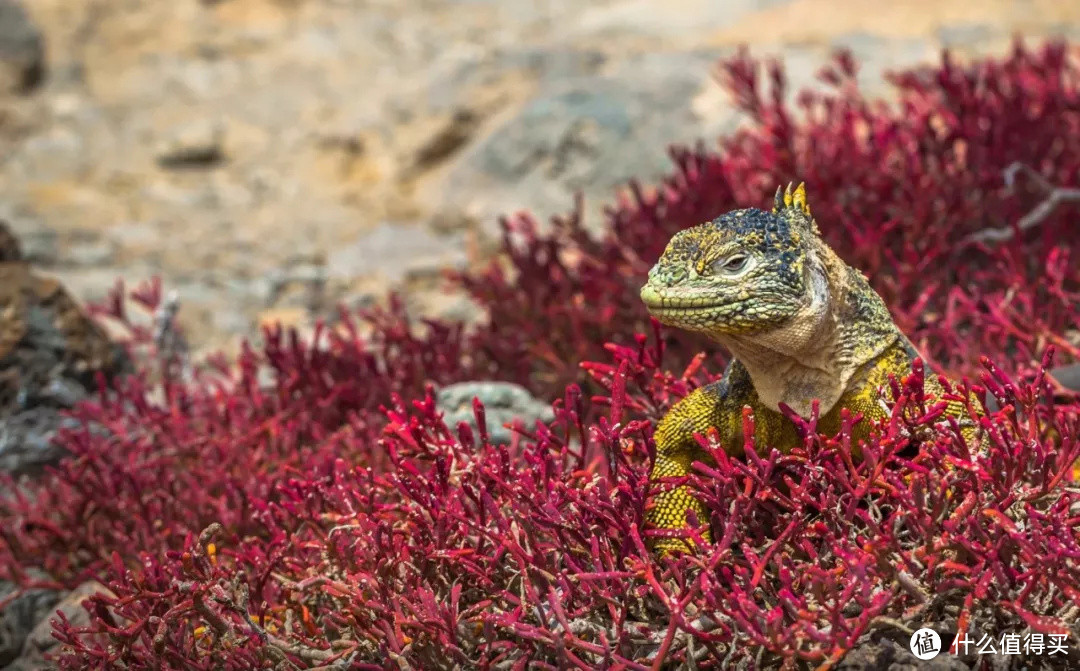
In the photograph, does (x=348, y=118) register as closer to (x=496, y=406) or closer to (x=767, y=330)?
(x=496, y=406)

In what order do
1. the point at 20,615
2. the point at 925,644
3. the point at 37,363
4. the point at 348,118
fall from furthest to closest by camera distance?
the point at 348,118 < the point at 37,363 < the point at 20,615 < the point at 925,644

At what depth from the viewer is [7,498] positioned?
4.72m

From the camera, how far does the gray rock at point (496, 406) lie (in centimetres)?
422

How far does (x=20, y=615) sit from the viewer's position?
168 inches

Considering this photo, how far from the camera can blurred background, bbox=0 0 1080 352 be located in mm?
7129

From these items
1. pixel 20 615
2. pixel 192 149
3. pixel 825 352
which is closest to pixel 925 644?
pixel 825 352

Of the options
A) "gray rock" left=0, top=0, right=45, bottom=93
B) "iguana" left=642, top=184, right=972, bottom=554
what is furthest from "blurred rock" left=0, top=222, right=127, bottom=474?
"gray rock" left=0, top=0, right=45, bottom=93

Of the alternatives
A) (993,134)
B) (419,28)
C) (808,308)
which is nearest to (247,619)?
(808,308)

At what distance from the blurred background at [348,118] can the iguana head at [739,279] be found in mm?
3599

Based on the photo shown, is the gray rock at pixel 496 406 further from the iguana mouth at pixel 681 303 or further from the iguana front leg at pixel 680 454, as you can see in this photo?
the iguana mouth at pixel 681 303

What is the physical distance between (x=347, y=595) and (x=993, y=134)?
12.9 ft

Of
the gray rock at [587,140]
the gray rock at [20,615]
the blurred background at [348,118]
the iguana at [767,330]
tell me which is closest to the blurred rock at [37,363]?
the gray rock at [20,615]

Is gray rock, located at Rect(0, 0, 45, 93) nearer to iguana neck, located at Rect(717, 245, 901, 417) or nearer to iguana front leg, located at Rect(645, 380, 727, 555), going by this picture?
iguana front leg, located at Rect(645, 380, 727, 555)

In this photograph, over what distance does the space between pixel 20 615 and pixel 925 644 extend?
344 cm
